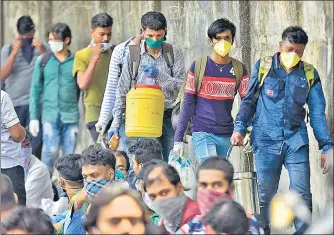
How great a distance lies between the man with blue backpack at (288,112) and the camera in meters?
12.2

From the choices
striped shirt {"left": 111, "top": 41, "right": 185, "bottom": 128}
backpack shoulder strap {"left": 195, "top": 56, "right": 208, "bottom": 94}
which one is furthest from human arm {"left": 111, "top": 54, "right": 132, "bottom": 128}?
backpack shoulder strap {"left": 195, "top": 56, "right": 208, "bottom": 94}

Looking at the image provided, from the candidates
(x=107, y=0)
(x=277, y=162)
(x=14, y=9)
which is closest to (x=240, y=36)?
(x=277, y=162)

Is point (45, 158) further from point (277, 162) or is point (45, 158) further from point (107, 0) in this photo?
point (277, 162)

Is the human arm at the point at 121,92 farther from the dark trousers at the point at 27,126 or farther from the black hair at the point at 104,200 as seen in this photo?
the black hair at the point at 104,200

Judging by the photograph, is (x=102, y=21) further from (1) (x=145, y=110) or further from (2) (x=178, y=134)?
(2) (x=178, y=134)

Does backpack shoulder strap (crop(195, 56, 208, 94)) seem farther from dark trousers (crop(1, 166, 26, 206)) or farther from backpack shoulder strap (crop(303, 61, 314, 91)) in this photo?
dark trousers (crop(1, 166, 26, 206))

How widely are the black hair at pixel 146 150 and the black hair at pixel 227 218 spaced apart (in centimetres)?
295

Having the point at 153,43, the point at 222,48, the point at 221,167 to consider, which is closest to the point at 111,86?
the point at 153,43

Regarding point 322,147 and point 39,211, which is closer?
point 39,211

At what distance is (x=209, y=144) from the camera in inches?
501

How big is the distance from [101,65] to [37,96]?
0.94 m

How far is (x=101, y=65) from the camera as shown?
1528cm

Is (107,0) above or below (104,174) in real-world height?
above

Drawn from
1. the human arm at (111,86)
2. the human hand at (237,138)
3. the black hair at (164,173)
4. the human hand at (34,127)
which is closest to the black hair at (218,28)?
the human hand at (237,138)
